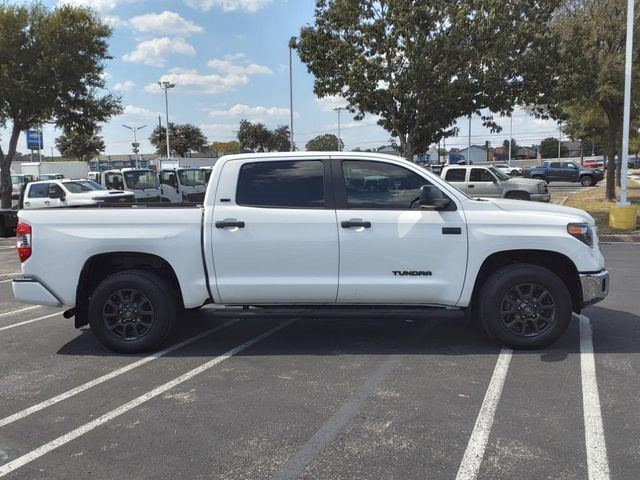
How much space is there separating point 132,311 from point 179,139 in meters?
73.5

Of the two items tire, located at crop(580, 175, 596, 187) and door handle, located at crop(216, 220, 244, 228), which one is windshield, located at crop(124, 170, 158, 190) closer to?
door handle, located at crop(216, 220, 244, 228)

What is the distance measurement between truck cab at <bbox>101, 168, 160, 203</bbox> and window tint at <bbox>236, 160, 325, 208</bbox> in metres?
16.7

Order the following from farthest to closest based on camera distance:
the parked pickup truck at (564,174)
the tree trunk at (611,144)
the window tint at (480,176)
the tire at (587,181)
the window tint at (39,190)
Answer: the parked pickup truck at (564,174)
the tire at (587,181)
the tree trunk at (611,144)
the window tint at (480,176)
the window tint at (39,190)

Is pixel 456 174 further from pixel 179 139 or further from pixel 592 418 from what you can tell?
pixel 179 139

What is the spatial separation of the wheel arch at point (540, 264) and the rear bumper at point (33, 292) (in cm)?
396

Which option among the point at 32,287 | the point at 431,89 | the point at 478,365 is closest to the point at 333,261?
the point at 478,365

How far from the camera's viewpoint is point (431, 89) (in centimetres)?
1617

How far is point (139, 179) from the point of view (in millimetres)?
21672

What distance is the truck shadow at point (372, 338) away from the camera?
5.37 meters

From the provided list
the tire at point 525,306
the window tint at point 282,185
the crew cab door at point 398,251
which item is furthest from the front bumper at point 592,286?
the window tint at point 282,185

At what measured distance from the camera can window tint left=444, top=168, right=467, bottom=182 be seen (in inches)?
769

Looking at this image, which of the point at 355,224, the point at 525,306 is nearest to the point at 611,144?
the point at 525,306

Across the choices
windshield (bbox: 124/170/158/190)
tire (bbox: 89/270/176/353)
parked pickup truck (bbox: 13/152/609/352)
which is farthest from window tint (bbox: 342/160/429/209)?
windshield (bbox: 124/170/158/190)

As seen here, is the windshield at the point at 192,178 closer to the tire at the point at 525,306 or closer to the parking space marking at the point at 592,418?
the tire at the point at 525,306
